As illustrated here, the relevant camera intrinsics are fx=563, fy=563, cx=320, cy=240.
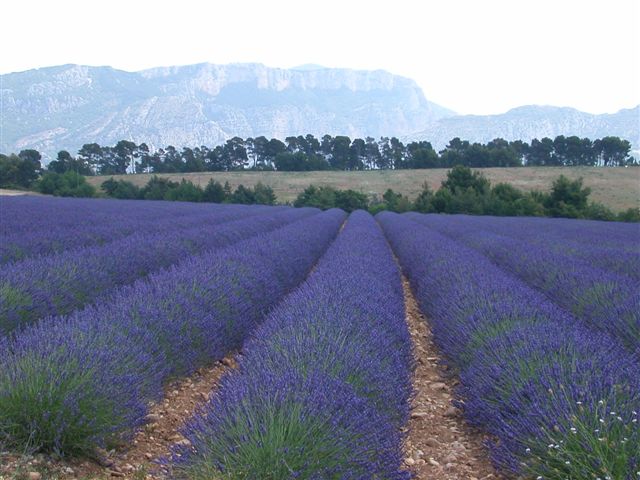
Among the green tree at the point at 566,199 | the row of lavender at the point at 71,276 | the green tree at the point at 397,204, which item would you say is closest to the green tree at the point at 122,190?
the green tree at the point at 397,204

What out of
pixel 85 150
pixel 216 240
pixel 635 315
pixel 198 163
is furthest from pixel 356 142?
pixel 635 315

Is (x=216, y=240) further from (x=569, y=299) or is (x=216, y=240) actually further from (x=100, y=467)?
(x=100, y=467)

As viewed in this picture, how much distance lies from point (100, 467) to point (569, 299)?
14.0 ft

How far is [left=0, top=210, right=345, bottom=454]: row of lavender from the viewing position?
7.22 feet

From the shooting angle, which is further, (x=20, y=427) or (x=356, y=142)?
(x=356, y=142)

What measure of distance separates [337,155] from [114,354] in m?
77.7

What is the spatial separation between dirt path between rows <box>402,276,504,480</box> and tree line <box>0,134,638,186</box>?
2561 inches

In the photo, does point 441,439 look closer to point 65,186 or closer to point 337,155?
point 65,186

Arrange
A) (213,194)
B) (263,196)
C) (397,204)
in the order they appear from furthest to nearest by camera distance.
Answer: (263,196) → (397,204) → (213,194)

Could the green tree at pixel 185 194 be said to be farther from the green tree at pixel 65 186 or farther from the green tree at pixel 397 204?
the green tree at pixel 397 204

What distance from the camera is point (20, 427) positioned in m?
2.20

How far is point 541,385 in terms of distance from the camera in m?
2.44

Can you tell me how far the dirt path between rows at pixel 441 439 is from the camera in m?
2.53

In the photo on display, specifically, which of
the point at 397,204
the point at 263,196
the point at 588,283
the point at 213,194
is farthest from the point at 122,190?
the point at 588,283
